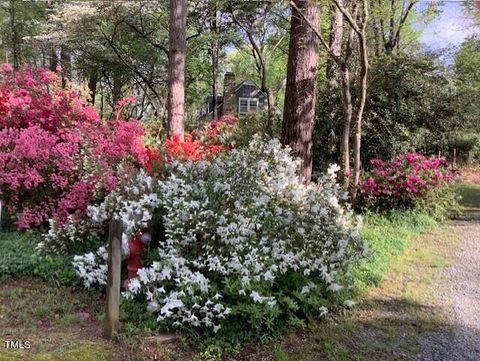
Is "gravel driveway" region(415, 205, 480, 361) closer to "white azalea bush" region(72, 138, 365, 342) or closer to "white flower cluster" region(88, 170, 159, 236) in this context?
"white azalea bush" region(72, 138, 365, 342)

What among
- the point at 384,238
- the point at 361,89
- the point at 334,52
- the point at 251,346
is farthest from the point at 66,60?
the point at 251,346

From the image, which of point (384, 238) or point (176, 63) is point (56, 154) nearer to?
point (176, 63)

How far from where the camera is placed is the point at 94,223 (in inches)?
181

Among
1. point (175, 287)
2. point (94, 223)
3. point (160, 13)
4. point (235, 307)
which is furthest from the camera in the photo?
point (160, 13)

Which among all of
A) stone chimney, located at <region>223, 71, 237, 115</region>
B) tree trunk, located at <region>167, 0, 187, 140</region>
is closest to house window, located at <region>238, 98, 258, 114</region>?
stone chimney, located at <region>223, 71, 237, 115</region>

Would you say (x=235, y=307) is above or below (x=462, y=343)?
above

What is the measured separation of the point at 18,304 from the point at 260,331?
6.52 feet

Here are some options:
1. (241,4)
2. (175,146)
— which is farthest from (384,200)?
(241,4)

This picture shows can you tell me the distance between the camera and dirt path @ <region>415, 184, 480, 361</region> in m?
3.33

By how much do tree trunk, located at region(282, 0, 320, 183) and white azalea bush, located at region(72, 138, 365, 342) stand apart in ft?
7.10

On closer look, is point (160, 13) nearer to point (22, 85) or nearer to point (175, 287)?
point (22, 85)

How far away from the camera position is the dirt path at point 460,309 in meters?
3.33

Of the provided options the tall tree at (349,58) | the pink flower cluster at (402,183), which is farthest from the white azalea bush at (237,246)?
the pink flower cluster at (402,183)

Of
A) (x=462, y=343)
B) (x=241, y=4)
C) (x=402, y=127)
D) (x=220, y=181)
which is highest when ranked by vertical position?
(x=241, y=4)
